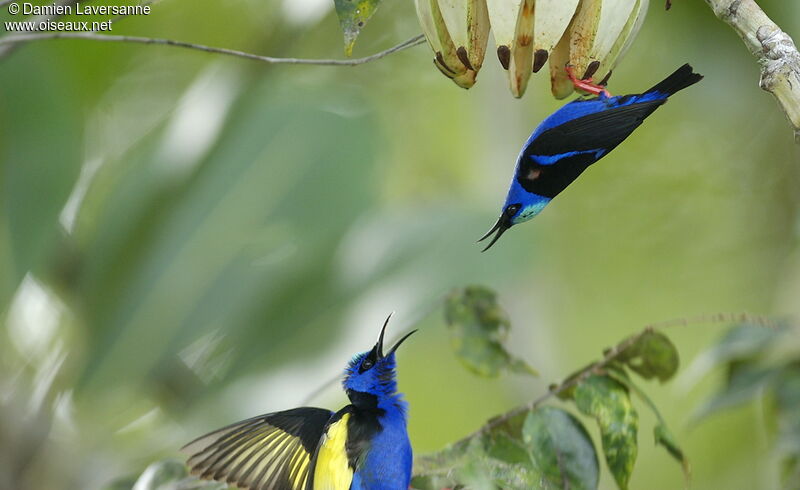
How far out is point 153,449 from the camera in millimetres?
2152

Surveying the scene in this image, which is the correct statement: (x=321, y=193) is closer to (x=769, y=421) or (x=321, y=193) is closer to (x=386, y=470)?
(x=769, y=421)

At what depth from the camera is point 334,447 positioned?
0.96 metres

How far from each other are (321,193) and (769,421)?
126 cm

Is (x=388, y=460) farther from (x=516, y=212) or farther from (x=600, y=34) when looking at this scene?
(x=600, y=34)

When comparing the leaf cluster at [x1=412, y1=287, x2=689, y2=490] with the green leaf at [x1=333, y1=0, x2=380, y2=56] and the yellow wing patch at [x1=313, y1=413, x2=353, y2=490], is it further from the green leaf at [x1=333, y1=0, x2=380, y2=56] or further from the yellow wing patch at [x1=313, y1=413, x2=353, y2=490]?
the green leaf at [x1=333, y1=0, x2=380, y2=56]

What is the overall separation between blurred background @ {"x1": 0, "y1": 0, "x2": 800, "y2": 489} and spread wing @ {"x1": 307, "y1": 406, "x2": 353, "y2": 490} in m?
0.85

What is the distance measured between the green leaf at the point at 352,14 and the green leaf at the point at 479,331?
63 cm

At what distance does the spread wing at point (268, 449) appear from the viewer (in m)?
0.98

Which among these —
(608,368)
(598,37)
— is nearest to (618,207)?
(608,368)

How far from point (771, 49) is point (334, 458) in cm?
55

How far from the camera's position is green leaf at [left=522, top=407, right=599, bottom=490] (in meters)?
1.05

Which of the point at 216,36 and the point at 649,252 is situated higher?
the point at 216,36

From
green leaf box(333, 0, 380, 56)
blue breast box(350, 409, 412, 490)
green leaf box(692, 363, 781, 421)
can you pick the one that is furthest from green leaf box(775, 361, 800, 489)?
green leaf box(333, 0, 380, 56)

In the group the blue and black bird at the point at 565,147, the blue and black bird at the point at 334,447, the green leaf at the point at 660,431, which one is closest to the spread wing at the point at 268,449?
the blue and black bird at the point at 334,447
